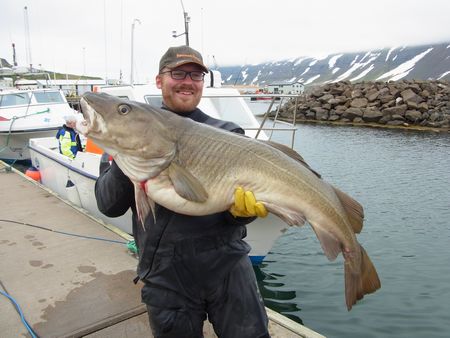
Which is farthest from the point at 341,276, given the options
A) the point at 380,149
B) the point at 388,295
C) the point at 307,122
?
the point at 307,122

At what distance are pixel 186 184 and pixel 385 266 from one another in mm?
6514

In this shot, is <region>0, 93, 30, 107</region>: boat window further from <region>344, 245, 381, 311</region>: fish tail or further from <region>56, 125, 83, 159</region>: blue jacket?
Result: <region>344, 245, 381, 311</region>: fish tail

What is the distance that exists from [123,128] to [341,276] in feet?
19.5

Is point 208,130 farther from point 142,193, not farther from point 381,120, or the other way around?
point 381,120

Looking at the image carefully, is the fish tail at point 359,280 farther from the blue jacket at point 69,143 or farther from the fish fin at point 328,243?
the blue jacket at point 69,143

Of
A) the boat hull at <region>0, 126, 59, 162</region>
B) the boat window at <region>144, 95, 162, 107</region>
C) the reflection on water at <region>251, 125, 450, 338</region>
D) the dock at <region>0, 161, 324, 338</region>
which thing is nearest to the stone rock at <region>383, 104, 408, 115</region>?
the reflection on water at <region>251, 125, 450, 338</region>

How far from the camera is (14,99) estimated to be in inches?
660

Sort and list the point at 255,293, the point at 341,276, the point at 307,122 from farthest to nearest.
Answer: the point at 307,122 < the point at 341,276 < the point at 255,293

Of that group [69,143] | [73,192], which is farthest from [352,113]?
[73,192]

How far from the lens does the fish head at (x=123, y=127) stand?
7.29 ft

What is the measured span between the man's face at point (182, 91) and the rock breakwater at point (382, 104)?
84.0ft

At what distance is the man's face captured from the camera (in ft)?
8.79

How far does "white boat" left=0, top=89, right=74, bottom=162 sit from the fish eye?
14.8m

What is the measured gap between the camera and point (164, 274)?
2.48m
